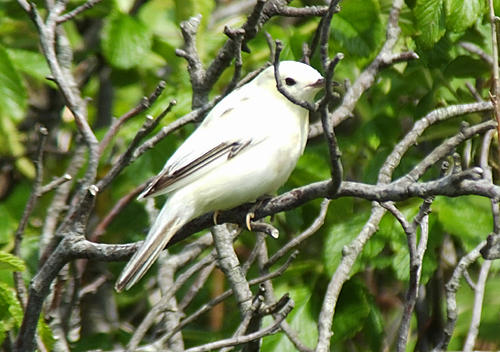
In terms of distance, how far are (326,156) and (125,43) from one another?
1608 millimetres

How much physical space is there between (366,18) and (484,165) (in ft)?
4.56

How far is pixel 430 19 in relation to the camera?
151 inches

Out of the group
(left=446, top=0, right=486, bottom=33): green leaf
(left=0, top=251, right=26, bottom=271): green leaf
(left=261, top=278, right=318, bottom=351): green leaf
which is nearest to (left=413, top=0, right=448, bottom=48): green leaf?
(left=446, top=0, right=486, bottom=33): green leaf

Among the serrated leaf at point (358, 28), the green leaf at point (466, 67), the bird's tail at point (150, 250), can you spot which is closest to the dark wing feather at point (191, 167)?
the bird's tail at point (150, 250)

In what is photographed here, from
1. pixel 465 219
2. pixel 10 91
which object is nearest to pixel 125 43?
pixel 10 91

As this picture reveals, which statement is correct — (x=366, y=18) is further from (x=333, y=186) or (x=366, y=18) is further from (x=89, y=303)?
(x=89, y=303)

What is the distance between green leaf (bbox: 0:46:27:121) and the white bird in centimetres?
124

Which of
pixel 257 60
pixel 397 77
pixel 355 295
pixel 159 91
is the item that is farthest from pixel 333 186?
pixel 257 60

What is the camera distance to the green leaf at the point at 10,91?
4145 millimetres

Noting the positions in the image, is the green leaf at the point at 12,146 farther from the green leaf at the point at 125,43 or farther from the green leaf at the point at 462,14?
the green leaf at the point at 462,14

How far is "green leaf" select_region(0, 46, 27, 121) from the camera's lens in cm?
414

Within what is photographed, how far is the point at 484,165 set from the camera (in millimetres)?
3445

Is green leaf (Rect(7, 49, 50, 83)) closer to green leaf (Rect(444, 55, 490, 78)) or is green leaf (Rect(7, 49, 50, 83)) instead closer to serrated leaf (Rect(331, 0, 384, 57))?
serrated leaf (Rect(331, 0, 384, 57))

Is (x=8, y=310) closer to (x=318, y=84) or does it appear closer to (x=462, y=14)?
(x=318, y=84)
